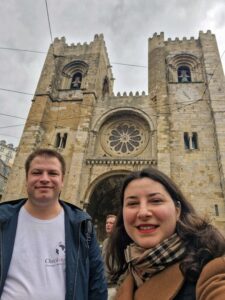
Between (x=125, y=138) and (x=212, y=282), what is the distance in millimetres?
14276

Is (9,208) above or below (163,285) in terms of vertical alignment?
above

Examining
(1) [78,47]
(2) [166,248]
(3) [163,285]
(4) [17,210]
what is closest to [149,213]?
(2) [166,248]

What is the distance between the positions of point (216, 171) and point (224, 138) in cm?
189

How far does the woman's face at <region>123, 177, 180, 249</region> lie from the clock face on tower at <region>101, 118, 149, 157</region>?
12784mm

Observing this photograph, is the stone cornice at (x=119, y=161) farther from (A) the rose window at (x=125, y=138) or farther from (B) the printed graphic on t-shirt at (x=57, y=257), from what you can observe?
(B) the printed graphic on t-shirt at (x=57, y=257)

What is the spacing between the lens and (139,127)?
1541 cm

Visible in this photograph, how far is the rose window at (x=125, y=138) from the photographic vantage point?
576 inches

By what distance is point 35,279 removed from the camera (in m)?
1.62

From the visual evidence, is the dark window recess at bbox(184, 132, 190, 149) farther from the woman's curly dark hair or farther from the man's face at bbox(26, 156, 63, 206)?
the woman's curly dark hair

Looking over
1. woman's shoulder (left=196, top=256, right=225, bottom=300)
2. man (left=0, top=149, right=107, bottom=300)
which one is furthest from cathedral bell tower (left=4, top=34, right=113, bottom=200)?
woman's shoulder (left=196, top=256, right=225, bottom=300)

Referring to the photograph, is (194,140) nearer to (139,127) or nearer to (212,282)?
(139,127)

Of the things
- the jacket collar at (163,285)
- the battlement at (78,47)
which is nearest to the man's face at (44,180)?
the jacket collar at (163,285)

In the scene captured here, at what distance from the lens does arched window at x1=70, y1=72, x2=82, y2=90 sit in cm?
1822

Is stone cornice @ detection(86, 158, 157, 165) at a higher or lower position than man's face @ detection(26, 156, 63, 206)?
higher
